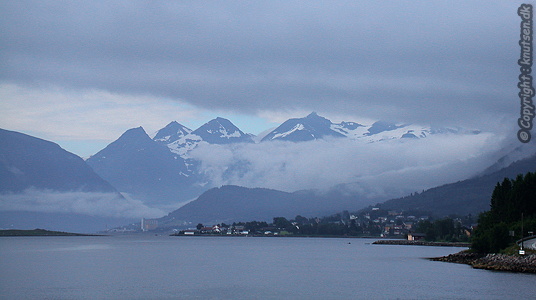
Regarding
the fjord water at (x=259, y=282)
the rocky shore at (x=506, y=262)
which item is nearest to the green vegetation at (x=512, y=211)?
the rocky shore at (x=506, y=262)

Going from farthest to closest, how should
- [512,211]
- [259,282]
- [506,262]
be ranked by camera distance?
[512,211]
[506,262]
[259,282]

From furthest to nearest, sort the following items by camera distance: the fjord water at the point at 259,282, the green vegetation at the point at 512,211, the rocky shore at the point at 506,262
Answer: the green vegetation at the point at 512,211
the rocky shore at the point at 506,262
the fjord water at the point at 259,282

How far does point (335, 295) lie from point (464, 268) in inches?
1419

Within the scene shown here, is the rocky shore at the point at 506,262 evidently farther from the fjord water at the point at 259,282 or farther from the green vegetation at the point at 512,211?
the green vegetation at the point at 512,211

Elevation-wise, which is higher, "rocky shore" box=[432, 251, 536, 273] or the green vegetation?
the green vegetation

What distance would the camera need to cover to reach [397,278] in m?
90.2

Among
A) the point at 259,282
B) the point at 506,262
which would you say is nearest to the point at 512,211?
the point at 506,262

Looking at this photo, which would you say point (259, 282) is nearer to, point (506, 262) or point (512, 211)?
point (506, 262)

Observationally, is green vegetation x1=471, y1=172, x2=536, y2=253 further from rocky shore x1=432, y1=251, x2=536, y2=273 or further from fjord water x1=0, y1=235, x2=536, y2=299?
fjord water x1=0, y1=235, x2=536, y2=299

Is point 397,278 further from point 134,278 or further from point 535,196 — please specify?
point 535,196

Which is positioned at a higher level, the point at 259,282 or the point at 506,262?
the point at 506,262

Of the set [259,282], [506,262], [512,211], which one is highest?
[512,211]

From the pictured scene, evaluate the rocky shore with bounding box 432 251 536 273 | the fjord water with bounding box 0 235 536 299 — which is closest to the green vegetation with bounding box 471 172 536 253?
the rocky shore with bounding box 432 251 536 273

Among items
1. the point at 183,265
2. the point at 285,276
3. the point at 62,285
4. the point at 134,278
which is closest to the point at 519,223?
the point at 285,276
